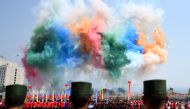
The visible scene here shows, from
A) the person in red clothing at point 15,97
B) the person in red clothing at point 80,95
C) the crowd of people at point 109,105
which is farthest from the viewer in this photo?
the crowd of people at point 109,105

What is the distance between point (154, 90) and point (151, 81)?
11 centimetres

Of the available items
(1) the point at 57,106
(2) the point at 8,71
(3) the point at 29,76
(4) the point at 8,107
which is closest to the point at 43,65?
(3) the point at 29,76

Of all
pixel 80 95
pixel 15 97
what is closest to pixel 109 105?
pixel 15 97

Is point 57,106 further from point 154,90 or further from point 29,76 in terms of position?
point 154,90

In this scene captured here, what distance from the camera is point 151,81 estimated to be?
3.30 metres

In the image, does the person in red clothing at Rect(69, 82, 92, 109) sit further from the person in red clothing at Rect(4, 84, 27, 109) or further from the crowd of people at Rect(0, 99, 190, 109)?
the crowd of people at Rect(0, 99, 190, 109)

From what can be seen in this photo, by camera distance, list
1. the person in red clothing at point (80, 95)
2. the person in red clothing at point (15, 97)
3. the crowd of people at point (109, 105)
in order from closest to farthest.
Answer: the person in red clothing at point (80, 95)
the person in red clothing at point (15, 97)
the crowd of people at point (109, 105)

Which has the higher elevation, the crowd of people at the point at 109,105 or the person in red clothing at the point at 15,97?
the person in red clothing at the point at 15,97

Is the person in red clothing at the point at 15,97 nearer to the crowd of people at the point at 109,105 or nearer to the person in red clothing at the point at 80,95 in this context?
the person in red clothing at the point at 80,95

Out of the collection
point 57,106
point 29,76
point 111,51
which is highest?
point 111,51

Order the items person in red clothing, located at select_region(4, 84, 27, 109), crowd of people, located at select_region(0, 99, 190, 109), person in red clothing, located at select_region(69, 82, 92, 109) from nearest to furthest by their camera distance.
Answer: person in red clothing, located at select_region(69, 82, 92, 109), person in red clothing, located at select_region(4, 84, 27, 109), crowd of people, located at select_region(0, 99, 190, 109)

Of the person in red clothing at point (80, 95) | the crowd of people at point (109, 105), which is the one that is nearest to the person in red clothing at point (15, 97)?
the person in red clothing at point (80, 95)

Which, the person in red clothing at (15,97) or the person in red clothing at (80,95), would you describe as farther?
the person in red clothing at (15,97)

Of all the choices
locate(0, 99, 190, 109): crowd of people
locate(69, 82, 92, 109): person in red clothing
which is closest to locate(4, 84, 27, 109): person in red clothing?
locate(69, 82, 92, 109): person in red clothing
